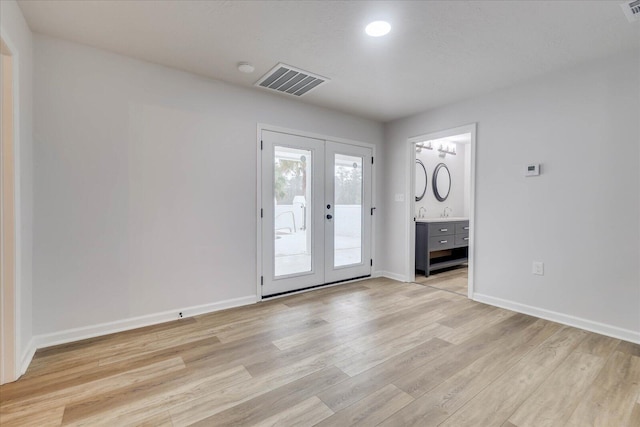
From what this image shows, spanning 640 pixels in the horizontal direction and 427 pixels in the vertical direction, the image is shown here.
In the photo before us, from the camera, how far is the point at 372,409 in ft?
5.35

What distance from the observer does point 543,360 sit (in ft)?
7.10

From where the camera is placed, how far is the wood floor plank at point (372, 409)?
1.53 m

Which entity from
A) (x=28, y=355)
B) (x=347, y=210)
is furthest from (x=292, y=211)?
(x=28, y=355)

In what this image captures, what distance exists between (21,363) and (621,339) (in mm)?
4551

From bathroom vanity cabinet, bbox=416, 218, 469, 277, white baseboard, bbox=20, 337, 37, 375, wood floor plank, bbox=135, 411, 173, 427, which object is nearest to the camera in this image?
wood floor plank, bbox=135, 411, 173, 427

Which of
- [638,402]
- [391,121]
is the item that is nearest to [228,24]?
[391,121]

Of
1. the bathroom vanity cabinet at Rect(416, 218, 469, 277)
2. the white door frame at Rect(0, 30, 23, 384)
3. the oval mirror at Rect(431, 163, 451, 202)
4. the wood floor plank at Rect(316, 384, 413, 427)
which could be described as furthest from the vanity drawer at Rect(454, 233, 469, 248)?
the white door frame at Rect(0, 30, 23, 384)

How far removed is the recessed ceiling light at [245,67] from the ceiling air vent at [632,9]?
2.77 meters

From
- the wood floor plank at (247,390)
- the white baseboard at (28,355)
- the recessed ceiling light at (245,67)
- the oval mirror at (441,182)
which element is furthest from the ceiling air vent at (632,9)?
the white baseboard at (28,355)

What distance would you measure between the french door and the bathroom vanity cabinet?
0.90 metres

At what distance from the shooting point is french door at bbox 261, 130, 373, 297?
3.53 meters

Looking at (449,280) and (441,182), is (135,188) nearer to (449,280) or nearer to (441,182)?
(449,280)

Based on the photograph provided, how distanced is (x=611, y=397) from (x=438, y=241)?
125 inches

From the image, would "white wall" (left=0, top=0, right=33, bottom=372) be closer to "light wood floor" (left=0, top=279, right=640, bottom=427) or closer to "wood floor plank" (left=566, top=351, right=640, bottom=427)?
"light wood floor" (left=0, top=279, right=640, bottom=427)
